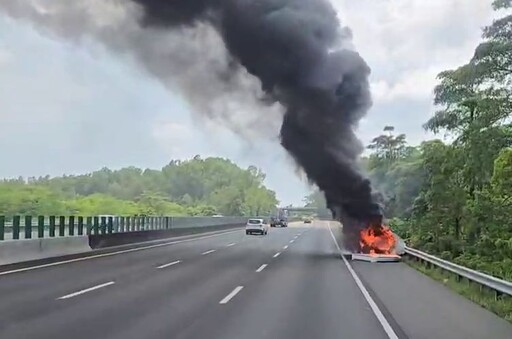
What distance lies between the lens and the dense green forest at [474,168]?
70.2 feet

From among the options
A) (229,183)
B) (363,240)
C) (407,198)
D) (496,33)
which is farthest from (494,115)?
(229,183)

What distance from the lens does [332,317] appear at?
1105 centimetres

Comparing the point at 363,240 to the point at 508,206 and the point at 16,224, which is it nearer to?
the point at 508,206

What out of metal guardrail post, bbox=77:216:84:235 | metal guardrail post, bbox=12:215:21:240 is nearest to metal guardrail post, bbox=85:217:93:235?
metal guardrail post, bbox=77:216:84:235

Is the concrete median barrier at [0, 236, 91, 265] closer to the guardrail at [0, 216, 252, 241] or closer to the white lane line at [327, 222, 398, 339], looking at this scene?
the guardrail at [0, 216, 252, 241]

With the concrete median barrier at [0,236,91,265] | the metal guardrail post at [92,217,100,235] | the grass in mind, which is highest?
the metal guardrail post at [92,217,100,235]

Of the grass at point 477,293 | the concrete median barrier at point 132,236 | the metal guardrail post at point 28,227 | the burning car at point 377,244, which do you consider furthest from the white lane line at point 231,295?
the concrete median barrier at point 132,236

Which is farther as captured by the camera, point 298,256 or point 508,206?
point 298,256

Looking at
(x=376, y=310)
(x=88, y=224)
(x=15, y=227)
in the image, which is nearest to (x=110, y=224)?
(x=88, y=224)

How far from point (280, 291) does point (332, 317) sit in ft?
12.9

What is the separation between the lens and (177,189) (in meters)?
142

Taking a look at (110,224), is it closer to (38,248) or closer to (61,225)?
(61,225)

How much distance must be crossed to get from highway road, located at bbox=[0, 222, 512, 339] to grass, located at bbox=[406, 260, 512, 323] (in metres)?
0.31

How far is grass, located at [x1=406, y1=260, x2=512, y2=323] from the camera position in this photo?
1255cm
